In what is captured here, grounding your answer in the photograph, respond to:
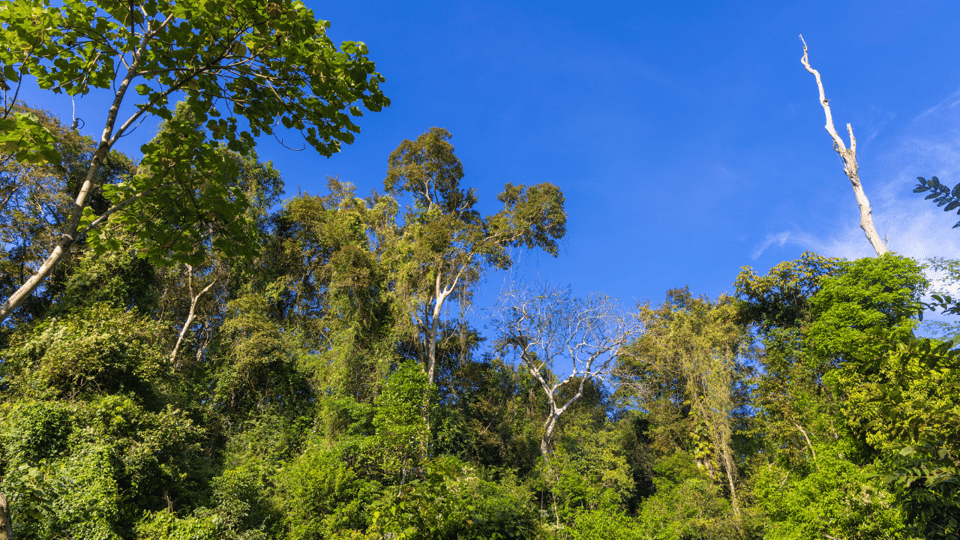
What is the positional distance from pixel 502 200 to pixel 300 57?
14.1 metres

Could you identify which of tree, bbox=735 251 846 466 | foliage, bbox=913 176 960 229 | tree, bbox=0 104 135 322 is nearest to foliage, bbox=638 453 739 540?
tree, bbox=735 251 846 466

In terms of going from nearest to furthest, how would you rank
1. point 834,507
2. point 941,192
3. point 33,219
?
point 941,192
point 834,507
point 33,219

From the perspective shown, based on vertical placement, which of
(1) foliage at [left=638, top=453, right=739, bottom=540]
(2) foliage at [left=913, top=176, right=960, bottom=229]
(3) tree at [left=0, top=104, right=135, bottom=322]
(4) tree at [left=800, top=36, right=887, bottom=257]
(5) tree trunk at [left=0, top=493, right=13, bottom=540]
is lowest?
(5) tree trunk at [left=0, top=493, right=13, bottom=540]

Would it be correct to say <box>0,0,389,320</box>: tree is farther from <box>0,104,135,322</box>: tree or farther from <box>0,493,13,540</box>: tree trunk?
<box>0,104,135,322</box>: tree

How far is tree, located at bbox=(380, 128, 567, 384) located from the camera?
1390cm

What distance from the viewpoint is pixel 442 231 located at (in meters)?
14.0

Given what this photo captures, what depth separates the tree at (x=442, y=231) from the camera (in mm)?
13898

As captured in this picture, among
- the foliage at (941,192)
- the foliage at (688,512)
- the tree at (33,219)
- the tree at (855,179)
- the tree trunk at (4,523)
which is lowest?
the tree trunk at (4,523)

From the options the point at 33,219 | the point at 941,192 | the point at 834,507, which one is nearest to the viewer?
the point at 941,192

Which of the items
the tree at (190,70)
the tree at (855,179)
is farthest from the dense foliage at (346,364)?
the tree at (855,179)

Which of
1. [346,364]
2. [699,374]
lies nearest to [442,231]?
[346,364]

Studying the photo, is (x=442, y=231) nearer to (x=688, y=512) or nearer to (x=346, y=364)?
(x=346, y=364)

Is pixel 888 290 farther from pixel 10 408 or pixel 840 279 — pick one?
pixel 10 408

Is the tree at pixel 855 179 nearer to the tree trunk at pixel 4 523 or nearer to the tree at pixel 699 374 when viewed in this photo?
the tree at pixel 699 374
